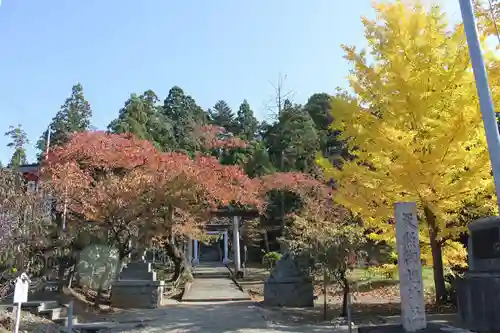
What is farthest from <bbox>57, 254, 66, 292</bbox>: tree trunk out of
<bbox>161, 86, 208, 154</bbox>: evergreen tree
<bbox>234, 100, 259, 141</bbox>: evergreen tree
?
<bbox>234, 100, 259, 141</bbox>: evergreen tree

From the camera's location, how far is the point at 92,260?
1653cm

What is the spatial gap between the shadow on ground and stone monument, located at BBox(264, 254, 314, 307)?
710mm

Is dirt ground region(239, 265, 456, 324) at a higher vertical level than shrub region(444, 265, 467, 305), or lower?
lower

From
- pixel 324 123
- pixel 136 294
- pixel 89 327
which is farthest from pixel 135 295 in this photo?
pixel 324 123

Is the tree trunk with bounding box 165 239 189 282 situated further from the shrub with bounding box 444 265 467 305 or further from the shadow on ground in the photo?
the shrub with bounding box 444 265 467 305

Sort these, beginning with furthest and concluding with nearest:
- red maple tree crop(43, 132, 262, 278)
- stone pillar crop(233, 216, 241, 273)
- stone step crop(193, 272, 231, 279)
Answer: stone pillar crop(233, 216, 241, 273)
stone step crop(193, 272, 231, 279)
red maple tree crop(43, 132, 262, 278)

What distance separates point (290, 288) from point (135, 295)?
5194mm

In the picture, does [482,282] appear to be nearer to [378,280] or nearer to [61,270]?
[378,280]

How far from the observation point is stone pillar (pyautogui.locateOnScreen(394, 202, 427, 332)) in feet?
26.1

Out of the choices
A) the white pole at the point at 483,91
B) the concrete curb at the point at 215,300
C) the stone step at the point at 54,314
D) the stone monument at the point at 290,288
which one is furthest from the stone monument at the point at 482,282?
the stone step at the point at 54,314

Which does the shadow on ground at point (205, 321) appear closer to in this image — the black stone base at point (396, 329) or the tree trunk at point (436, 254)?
the black stone base at point (396, 329)

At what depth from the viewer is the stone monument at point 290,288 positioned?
47.0 feet

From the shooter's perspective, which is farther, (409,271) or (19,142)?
(19,142)

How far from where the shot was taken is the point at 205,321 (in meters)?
11.2
